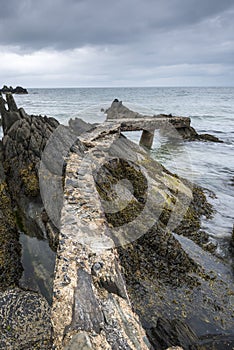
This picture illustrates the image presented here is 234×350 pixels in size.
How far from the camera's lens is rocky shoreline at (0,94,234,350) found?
283 cm

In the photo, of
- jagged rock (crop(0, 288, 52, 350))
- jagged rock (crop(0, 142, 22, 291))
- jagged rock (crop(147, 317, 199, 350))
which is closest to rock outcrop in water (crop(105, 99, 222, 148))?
jagged rock (crop(0, 142, 22, 291))

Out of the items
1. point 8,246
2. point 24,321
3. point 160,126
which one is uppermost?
point 160,126

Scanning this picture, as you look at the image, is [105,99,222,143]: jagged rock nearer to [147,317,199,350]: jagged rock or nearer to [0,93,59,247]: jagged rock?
[0,93,59,247]: jagged rock

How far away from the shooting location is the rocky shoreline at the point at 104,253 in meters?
2.83

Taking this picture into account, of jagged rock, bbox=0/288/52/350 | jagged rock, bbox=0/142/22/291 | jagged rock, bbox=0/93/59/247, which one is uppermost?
jagged rock, bbox=0/93/59/247

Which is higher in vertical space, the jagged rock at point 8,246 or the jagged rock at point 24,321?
the jagged rock at point 8,246

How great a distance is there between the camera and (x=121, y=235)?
522 centimetres

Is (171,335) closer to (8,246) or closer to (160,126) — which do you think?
(8,246)

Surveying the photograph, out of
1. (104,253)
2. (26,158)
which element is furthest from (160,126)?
(104,253)

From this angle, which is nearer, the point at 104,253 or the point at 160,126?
the point at 104,253

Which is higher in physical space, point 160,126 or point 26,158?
point 26,158

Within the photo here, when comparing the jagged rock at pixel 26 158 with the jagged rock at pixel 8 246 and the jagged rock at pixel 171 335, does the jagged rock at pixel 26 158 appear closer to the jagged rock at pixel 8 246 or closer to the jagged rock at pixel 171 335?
the jagged rock at pixel 8 246

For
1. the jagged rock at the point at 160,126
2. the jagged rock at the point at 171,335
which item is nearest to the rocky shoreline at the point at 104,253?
the jagged rock at the point at 171,335

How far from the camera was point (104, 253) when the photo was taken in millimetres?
3598
